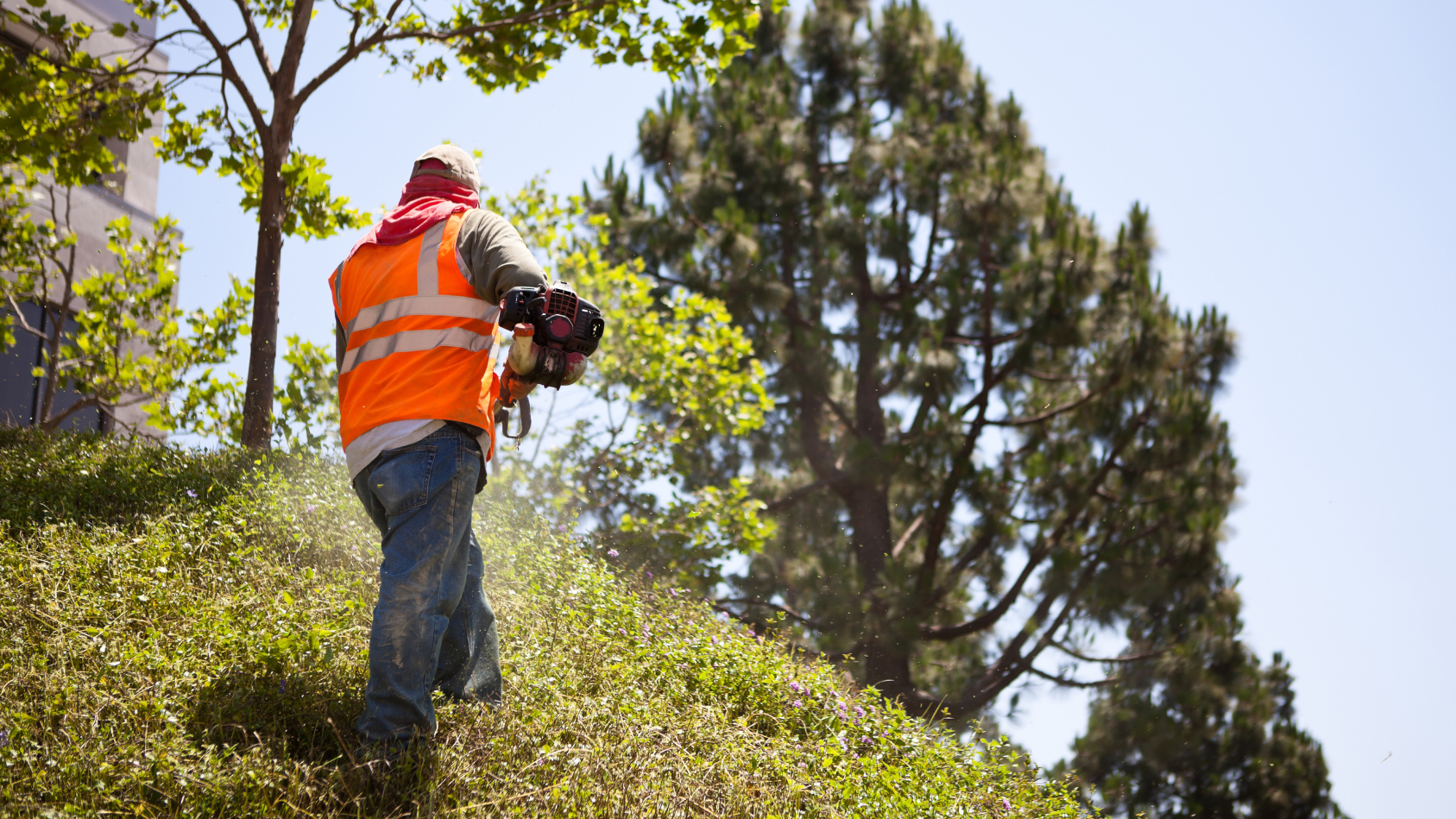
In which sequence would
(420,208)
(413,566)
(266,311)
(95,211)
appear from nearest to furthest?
1. (413,566)
2. (420,208)
3. (266,311)
4. (95,211)

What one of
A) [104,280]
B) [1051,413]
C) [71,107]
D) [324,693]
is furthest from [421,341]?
[1051,413]

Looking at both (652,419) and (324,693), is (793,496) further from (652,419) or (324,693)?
(324,693)

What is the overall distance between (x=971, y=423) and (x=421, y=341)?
989 centimetres

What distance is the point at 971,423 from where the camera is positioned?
11.9m

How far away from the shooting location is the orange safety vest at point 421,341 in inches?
114

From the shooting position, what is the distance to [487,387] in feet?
10.0

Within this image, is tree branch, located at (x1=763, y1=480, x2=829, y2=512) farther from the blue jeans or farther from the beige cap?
the blue jeans

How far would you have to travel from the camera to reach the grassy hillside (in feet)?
8.96

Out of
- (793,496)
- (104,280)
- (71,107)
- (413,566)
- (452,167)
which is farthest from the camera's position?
(793,496)

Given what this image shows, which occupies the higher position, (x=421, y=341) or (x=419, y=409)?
A: (x=421, y=341)

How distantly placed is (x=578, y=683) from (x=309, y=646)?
3.39 ft

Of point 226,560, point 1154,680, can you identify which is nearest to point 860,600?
point 1154,680

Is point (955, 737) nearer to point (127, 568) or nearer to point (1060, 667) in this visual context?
point (127, 568)

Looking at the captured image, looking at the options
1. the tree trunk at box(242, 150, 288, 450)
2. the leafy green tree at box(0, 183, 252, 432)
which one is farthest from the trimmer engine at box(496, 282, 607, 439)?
the leafy green tree at box(0, 183, 252, 432)
